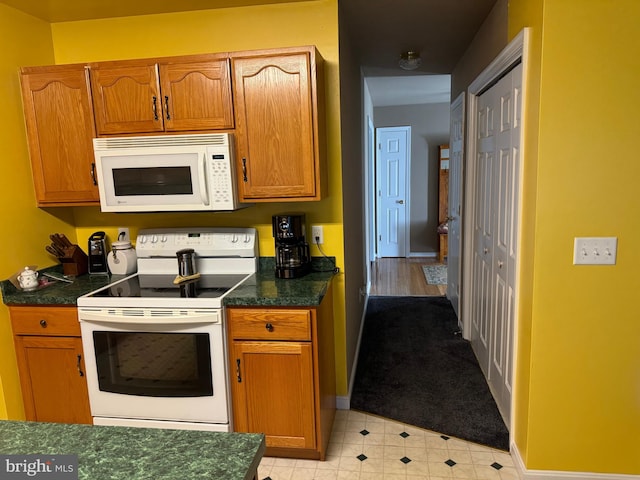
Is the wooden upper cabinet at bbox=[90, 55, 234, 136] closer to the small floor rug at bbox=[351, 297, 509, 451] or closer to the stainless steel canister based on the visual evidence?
the stainless steel canister

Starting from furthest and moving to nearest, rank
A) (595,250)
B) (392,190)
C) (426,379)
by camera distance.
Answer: (392,190), (426,379), (595,250)

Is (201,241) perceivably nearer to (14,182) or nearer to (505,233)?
(14,182)

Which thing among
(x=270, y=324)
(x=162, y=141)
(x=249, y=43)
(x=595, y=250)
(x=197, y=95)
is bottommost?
(x=270, y=324)

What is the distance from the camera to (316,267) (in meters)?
2.58

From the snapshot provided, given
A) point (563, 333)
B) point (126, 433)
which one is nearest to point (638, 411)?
point (563, 333)

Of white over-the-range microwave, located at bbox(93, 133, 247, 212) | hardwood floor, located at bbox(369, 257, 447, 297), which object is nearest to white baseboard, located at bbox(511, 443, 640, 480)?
white over-the-range microwave, located at bbox(93, 133, 247, 212)

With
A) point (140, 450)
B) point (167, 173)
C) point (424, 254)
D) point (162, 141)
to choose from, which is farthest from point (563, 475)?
point (424, 254)

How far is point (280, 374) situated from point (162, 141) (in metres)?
1.33

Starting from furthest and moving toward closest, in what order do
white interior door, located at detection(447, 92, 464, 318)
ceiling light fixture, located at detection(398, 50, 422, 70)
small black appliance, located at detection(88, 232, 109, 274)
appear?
white interior door, located at detection(447, 92, 464, 318)
ceiling light fixture, located at detection(398, 50, 422, 70)
small black appliance, located at detection(88, 232, 109, 274)

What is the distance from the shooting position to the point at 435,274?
6.02m

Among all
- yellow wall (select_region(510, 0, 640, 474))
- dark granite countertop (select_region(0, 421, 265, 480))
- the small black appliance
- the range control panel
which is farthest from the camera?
the small black appliance

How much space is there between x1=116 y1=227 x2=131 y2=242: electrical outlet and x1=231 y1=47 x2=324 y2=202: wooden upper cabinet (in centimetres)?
95

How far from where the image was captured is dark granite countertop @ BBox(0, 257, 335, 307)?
206 centimetres

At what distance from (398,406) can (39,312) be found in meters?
2.11
